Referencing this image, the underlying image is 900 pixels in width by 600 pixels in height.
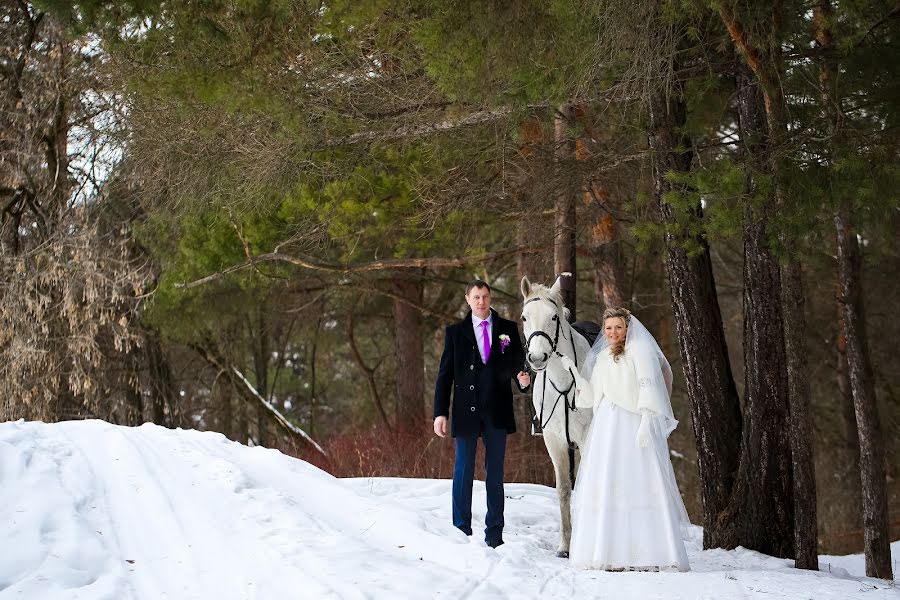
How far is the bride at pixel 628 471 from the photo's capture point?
696 cm

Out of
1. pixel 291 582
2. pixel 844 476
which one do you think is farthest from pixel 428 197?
pixel 844 476

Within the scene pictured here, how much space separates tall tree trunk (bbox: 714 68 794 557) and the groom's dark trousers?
91.2 inches

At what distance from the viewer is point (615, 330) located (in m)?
7.50

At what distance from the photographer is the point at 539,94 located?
8.88 m

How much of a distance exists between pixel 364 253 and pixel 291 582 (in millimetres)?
11152

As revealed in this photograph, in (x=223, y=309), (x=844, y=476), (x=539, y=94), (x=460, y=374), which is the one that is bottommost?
(x=844, y=476)

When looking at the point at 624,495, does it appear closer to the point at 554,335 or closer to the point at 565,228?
the point at 554,335

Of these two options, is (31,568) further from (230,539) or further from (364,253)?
(364,253)

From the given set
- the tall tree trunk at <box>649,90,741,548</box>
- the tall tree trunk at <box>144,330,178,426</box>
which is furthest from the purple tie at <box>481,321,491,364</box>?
the tall tree trunk at <box>144,330,178,426</box>

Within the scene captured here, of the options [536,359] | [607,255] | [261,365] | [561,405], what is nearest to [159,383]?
[261,365]

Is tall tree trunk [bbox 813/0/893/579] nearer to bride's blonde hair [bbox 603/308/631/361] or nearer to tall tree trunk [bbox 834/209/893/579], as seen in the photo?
tall tree trunk [bbox 834/209/893/579]

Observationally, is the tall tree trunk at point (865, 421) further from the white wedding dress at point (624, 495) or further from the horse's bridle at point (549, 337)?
the white wedding dress at point (624, 495)

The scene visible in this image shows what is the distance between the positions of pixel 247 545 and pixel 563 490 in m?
2.72

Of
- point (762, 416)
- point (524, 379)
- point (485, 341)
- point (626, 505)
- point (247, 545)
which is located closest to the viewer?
point (247, 545)
